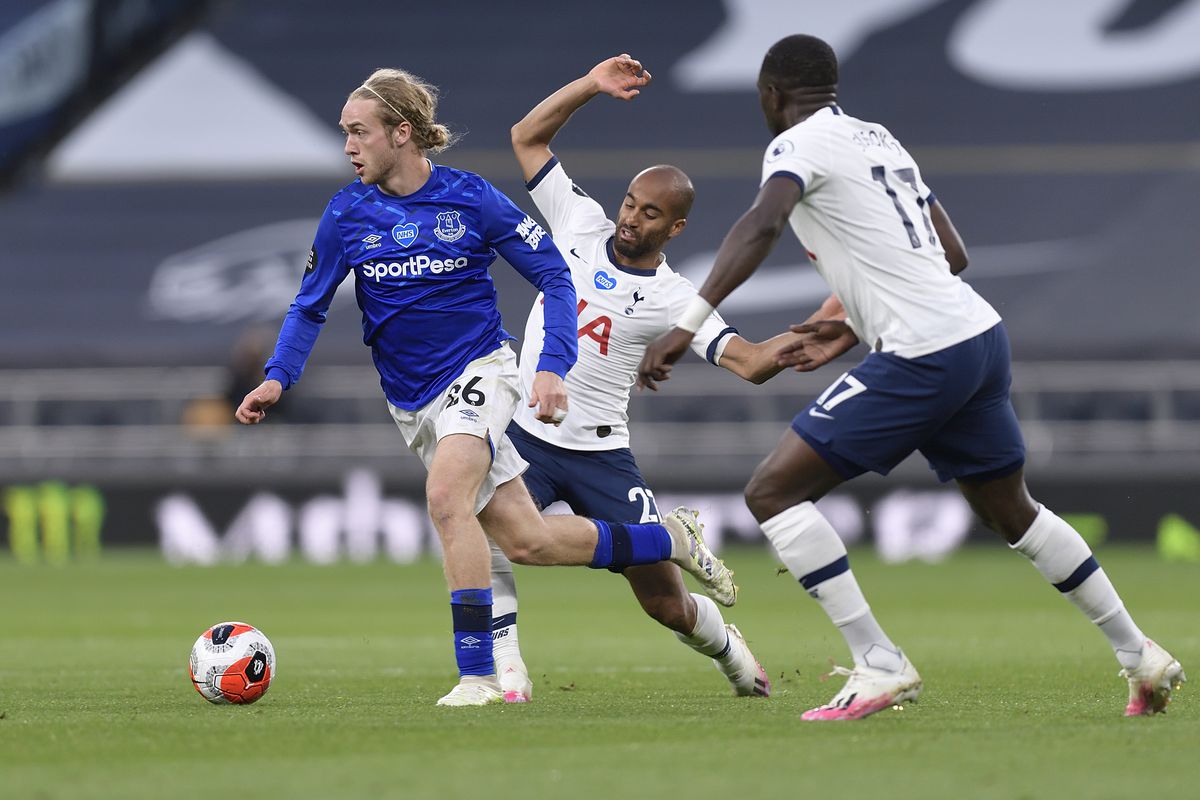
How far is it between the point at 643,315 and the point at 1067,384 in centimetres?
1404

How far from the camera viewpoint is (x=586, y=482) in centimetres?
715

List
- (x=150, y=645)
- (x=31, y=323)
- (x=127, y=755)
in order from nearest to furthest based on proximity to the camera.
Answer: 1. (x=127, y=755)
2. (x=150, y=645)
3. (x=31, y=323)

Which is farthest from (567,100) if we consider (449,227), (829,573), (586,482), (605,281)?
(829,573)

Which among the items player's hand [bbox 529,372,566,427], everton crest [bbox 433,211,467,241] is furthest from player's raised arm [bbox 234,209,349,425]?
player's hand [bbox 529,372,566,427]

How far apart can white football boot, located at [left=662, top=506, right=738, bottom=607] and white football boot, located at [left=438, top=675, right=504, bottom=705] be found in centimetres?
89

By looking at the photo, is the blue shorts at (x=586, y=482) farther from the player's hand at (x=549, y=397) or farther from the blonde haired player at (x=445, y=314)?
the player's hand at (x=549, y=397)

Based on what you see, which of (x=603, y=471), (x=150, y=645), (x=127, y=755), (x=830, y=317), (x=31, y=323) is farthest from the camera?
(x=31, y=323)

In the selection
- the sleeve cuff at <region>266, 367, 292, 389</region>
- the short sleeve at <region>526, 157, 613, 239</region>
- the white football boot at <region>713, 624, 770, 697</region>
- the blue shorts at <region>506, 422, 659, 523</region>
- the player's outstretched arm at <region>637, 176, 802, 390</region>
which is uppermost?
the short sleeve at <region>526, 157, 613, 239</region>

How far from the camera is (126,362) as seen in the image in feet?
71.2

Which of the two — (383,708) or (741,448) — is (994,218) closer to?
(741,448)

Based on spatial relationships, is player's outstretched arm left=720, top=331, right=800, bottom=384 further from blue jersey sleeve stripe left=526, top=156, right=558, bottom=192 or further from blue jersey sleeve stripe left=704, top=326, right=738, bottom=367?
blue jersey sleeve stripe left=526, top=156, right=558, bottom=192

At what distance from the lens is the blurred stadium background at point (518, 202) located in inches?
768

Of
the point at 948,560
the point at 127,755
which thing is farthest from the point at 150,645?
the point at 948,560

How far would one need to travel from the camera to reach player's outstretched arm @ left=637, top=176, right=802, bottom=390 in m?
5.43
